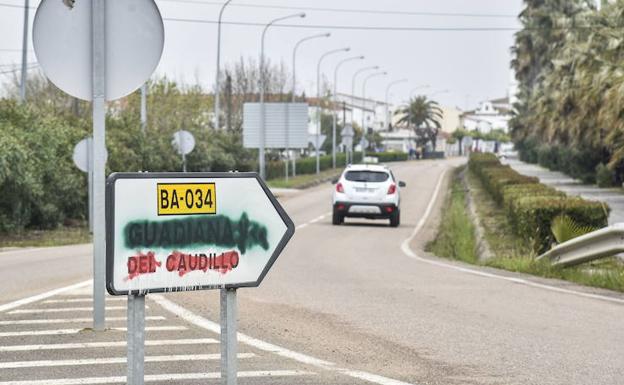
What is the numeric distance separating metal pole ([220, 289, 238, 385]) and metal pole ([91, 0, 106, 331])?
9.53 feet

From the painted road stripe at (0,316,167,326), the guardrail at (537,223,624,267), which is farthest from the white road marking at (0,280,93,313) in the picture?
the guardrail at (537,223,624,267)

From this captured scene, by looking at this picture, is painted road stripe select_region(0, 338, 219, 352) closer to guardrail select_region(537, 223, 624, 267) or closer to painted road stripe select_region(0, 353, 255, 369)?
painted road stripe select_region(0, 353, 255, 369)

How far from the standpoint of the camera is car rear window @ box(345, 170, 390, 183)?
32594 millimetres

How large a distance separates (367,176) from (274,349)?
2399cm

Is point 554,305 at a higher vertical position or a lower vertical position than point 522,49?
lower

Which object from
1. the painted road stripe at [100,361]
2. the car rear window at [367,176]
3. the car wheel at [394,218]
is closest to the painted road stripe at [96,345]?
the painted road stripe at [100,361]

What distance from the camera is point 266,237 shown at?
6.07 m

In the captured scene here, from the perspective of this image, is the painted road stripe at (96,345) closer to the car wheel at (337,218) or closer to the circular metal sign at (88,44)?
the circular metal sign at (88,44)

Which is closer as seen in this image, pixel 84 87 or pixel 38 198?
pixel 84 87

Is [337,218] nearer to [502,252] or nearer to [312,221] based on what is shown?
[312,221]

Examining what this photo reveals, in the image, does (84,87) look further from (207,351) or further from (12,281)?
(12,281)

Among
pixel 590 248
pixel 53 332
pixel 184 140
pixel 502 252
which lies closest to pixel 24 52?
pixel 184 140

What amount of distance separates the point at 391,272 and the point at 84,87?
327 inches

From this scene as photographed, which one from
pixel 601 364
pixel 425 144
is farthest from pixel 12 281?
pixel 425 144
